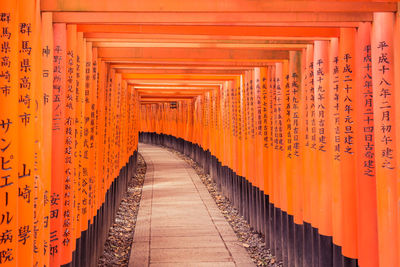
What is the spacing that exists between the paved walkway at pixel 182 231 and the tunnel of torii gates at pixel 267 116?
2.71 ft

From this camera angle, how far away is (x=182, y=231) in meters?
7.84

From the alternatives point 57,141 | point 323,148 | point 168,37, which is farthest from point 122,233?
point 323,148

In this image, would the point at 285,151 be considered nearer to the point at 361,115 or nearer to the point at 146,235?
the point at 361,115

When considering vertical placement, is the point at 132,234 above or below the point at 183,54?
below

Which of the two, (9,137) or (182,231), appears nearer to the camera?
(9,137)

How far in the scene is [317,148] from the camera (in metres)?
4.58

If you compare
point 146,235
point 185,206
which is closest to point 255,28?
point 146,235

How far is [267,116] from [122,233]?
383 centimetres

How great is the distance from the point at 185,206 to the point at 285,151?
493 cm

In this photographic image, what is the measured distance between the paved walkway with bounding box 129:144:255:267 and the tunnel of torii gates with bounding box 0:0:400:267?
82 cm

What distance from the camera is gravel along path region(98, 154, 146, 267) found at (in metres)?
6.46

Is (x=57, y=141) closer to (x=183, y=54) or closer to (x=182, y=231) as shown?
(x=183, y=54)

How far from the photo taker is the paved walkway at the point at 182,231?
6.33 metres

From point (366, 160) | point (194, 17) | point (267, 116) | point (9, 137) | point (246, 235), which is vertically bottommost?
point (246, 235)
